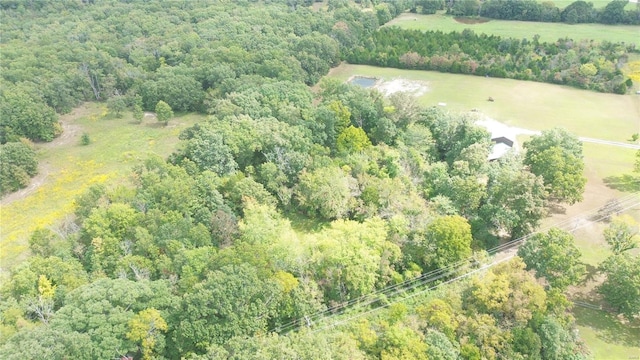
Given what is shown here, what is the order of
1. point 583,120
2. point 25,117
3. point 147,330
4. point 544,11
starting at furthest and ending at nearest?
point 544,11
point 25,117
point 583,120
point 147,330

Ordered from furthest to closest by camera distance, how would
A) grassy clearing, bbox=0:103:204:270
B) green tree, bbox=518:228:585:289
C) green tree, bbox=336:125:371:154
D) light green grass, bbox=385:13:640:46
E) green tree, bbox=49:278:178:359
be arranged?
light green grass, bbox=385:13:640:46
green tree, bbox=336:125:371:154
grassy clearing, bbox=0:103:204:270
green tree, bbox=518:228:585:289
green tree, bbox=49:278:178:359

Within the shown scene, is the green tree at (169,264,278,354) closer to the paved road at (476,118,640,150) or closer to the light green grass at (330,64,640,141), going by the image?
the paved road at (476,118,640,150)

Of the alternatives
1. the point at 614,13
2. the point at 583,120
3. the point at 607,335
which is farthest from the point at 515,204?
the point at 614,13

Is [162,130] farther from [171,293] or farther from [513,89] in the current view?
[513,89]

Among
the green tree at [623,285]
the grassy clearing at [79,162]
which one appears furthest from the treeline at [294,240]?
the grassy clearing at [79,162]

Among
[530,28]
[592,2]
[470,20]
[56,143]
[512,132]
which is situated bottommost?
[512,132]

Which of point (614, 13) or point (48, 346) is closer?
point (48, 346)

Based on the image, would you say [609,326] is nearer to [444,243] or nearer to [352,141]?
[444,243]

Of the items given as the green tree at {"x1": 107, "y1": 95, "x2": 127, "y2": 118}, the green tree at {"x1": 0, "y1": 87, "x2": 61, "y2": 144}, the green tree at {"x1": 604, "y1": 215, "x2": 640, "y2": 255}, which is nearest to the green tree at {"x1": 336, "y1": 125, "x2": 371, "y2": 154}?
the green tree at {"x1": 604, "y1": 215, "x2": 640, "y2": 255}
